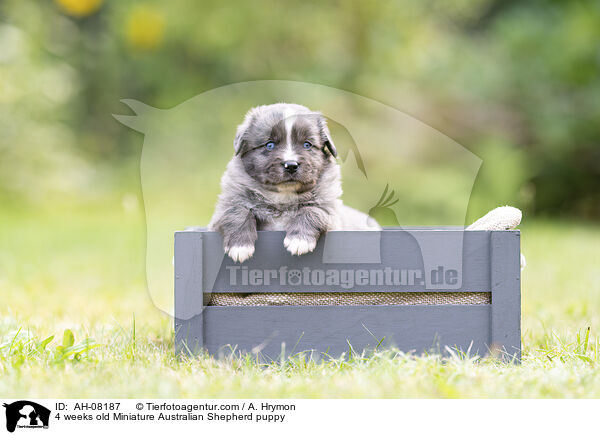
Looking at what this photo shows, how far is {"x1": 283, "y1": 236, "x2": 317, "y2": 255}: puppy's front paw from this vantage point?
2.69 metres

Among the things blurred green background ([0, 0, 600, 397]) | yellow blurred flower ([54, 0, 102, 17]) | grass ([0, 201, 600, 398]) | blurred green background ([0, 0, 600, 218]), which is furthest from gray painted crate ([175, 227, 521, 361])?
yellow blurred flower ([54, 0, 102, 17])

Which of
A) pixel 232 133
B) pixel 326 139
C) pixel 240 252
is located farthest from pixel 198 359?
pixel 232 133

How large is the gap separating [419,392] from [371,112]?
204 centimetres

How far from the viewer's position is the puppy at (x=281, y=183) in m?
2.73

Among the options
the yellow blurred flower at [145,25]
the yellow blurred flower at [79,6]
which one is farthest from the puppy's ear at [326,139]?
the yellow blurred flower at [79,6]

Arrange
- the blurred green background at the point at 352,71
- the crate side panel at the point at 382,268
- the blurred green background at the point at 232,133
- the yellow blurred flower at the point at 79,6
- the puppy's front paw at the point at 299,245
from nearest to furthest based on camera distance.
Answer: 1. the puppy's front paw at the point at 299,245
2. the crate side panel at the point at 382,268
3. the blurred green background at the point at 232,133
4. the blurred green background at the point at 352,71
5. the yellow blurred flower at the point at 79,6

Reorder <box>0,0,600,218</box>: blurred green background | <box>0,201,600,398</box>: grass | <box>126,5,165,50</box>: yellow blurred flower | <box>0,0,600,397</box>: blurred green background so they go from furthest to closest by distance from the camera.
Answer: <box>126,5,165,50</box>: yellow blurred flower
<box>0,0,600,218</box>: blurred green background
<box>0,0,600,397</box>: blurred green background
<box>0,201,600,398</box>: grass

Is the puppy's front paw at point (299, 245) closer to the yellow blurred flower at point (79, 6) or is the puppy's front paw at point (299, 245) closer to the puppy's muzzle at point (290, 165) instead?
the puppy's muzzle at point (290, 165)

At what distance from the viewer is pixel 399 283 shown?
2.81m

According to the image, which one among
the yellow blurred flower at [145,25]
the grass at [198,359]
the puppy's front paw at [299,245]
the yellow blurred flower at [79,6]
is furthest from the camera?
the yellow blurred flower at [79,6]

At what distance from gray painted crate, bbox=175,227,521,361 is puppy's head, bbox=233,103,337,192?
0.84 feet
